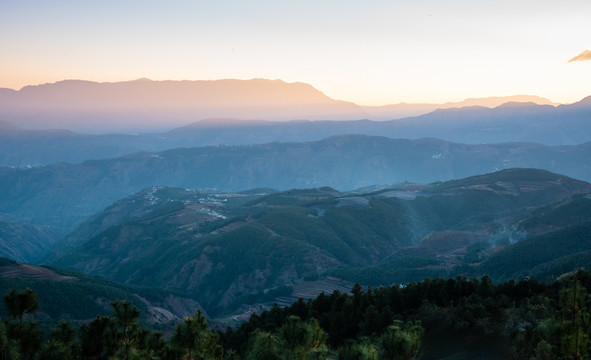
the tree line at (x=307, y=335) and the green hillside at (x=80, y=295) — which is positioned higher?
the tree line at (x=307, y=335)

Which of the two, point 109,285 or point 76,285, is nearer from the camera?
point 76,285

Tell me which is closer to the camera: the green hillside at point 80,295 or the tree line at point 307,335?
the tree line at point 307,335

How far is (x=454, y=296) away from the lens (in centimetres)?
8050

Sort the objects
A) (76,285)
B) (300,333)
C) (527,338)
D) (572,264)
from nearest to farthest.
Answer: (300,333) → (527,338) → (572,264) → (76,285)

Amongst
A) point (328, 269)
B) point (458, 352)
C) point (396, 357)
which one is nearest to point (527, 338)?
point (458, 352)

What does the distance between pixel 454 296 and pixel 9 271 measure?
138834 millimetres

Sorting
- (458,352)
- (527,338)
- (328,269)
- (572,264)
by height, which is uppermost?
(527,338)

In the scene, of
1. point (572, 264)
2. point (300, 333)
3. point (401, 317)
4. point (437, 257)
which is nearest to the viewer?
point (300, 333)

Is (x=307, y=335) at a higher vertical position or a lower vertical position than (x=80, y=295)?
higher

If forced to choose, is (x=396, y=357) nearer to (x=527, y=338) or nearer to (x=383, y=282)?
(x=527, y=338)

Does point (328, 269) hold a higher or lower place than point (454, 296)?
lower

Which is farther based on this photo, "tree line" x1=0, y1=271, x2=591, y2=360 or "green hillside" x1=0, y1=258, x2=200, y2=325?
"green hillside" x1=0, y1=258, x2=200, y2=325

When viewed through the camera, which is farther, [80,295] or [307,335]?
[80,295]

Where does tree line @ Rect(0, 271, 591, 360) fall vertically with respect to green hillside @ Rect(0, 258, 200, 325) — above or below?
above
